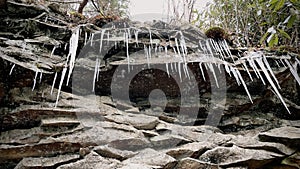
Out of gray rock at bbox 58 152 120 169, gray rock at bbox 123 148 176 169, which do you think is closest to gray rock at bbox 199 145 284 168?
gray rock at bbox 123 148 176 169

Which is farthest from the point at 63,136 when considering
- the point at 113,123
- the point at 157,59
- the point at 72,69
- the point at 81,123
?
the point at 157,59

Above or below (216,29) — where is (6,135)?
below

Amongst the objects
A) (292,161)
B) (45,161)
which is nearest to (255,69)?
(292,161)

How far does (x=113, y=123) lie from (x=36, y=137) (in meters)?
0.56

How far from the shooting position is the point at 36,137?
1.80 metres

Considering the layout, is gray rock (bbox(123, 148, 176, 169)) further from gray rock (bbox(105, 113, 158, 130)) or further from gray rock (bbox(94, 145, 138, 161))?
gray rock (bbox(105, 113, 158, 130))

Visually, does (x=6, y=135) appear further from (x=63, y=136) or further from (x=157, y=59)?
(x=157, y=59)

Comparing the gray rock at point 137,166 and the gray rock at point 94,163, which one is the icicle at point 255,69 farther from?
the gray rock at point 94,163

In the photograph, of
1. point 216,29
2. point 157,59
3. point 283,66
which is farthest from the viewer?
point 216,29

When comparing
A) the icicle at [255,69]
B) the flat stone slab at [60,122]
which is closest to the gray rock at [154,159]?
the flat stone slab at [60,122]

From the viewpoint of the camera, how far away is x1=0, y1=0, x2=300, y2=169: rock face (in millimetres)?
1796

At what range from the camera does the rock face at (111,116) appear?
1796 millimetres

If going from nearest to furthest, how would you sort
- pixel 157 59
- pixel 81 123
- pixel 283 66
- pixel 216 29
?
pixel 81 123, pixel 157 59, pixel 283 66, pixel 216 29

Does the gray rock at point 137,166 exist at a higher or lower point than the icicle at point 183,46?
lower
